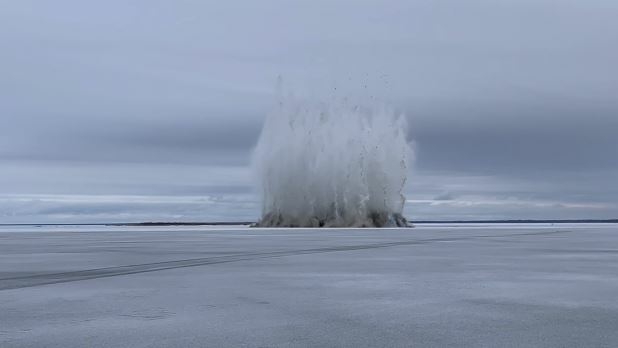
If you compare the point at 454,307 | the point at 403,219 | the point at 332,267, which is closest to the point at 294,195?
the point at 403,219

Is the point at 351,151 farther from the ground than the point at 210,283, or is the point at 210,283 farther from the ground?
the point at 351,151

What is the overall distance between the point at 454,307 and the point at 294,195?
90013 millimetres

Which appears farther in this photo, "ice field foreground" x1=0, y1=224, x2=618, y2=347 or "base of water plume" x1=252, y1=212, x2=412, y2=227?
"base of water plume" x1=252, y1=212, x2=412, y2=227

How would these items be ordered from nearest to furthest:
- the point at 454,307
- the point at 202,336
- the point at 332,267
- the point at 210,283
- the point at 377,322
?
1. the point at 202,336
2. the point at 377,322
3. the point at 454,307
4. the point at 210,283
5. the point at 332,267

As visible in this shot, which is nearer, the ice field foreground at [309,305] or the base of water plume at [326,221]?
the ice field foreground at [309,305]

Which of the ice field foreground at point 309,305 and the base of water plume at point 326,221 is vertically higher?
the base of water plume at point 326,221

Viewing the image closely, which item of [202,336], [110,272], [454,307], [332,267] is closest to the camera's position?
[202,336]

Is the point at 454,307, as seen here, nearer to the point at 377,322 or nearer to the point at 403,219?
the point at 377,322

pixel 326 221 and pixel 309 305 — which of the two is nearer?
pixel 309 305

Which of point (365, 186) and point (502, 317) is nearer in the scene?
point (502, 317)

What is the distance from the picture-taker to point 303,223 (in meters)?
100

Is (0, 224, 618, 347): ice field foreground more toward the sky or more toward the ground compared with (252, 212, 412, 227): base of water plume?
more toward the ground

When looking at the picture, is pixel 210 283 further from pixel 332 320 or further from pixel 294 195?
pixel 294 195

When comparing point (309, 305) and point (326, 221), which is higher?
point (326, 221)
